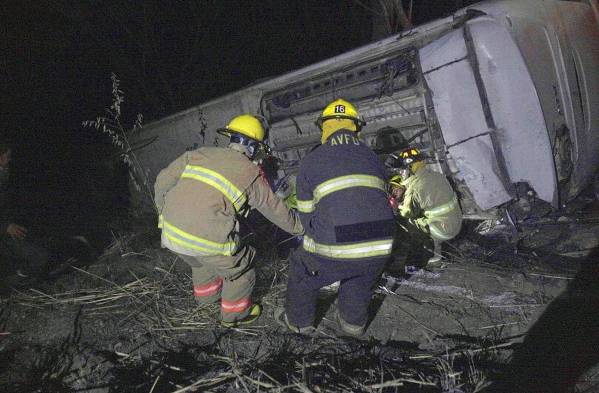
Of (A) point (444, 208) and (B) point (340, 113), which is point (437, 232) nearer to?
(A) point (444, 208)

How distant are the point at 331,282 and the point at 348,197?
2.30 ft

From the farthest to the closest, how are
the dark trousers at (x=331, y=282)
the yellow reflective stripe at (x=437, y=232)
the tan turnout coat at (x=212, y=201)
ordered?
1. the yellow reflective stripe at (x=437, y=232)
2. the tan turnout coat at (x=212, y=201)
3. the dark trousers at (x=331, y=282)

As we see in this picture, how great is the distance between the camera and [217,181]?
240 centimetres

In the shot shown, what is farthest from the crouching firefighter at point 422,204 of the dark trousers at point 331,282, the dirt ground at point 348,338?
the dark trousers at point 331,282

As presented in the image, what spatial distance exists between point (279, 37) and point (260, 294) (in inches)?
383

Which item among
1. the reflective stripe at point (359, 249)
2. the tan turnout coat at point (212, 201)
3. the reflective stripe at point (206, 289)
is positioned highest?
the tan turnout coat at point (212, 201)

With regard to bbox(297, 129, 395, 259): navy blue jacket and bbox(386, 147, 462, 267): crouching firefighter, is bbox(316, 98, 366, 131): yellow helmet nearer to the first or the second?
bbox(297, 129, 395, 259): navy blue jacket

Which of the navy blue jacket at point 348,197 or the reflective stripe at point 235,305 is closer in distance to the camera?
the navy blue jacket at point 348,197

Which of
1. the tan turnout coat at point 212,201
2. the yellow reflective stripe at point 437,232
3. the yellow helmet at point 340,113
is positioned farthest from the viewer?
the yellow reflective stripe at point 437,232

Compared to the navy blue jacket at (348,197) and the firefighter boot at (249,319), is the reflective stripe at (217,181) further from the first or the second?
the firefighter boot at (249,319)

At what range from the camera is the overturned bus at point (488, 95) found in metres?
2.73

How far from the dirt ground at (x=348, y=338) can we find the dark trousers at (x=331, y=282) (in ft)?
0.62

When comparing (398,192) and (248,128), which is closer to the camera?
(248,128)

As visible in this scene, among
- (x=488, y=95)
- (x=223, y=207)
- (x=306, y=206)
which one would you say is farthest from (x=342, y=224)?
(x=488, y=95)
